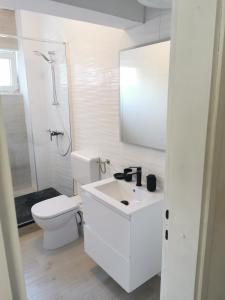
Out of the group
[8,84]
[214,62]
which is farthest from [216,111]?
[8,84]

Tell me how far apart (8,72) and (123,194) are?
2.43 m

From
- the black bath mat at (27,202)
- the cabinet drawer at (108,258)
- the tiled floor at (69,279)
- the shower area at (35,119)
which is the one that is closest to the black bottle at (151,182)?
the cabinet drawer at (108,258)

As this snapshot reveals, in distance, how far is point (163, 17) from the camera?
1.62 metres

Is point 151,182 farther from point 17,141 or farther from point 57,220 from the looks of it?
point 17,141

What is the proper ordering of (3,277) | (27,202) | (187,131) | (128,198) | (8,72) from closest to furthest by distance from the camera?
(3,277) → (187,131) → (128,198) → (27,202) → (8,72)

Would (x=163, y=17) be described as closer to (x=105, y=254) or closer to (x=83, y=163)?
(x=83, y=163)

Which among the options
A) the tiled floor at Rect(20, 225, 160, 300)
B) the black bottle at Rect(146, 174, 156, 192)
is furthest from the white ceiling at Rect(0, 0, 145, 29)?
the tiled floor at Rect(20, 225, 160, 300)

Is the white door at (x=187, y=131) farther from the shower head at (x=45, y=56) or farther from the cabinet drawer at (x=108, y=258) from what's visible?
the shower head at (x=45, y=56)

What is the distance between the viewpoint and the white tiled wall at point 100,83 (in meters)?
1.86

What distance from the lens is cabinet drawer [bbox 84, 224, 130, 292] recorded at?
1.68 meters

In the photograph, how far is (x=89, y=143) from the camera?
257cm

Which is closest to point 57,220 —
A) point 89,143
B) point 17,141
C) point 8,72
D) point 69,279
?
point 69,279

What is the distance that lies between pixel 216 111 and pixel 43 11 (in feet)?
4.50

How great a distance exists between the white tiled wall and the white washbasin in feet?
0.61
